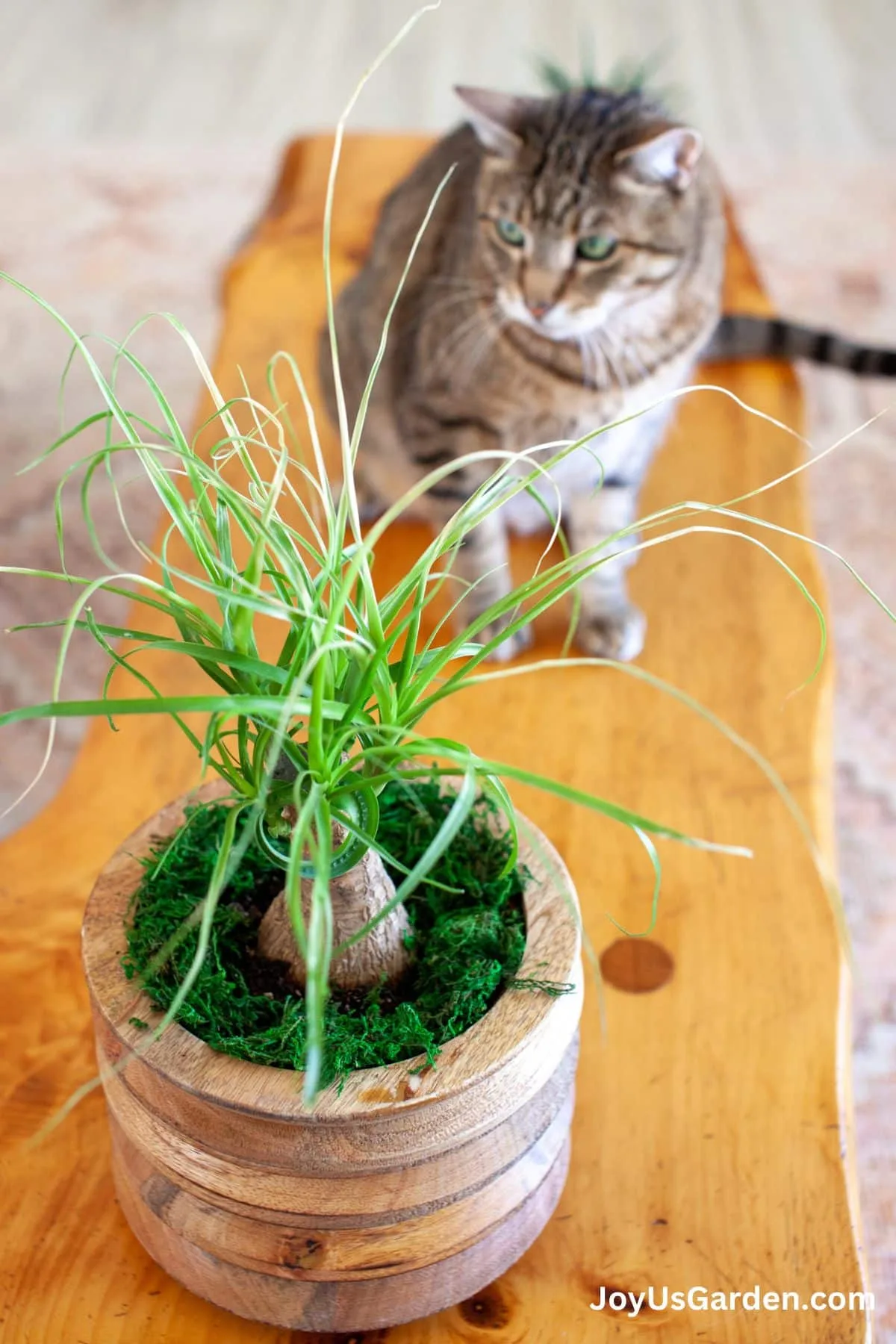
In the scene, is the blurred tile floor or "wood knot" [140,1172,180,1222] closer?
"wood knot" [140,1172,180,1222]

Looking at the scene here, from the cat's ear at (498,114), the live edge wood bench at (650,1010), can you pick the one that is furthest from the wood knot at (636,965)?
the cat's ear at (498,114)

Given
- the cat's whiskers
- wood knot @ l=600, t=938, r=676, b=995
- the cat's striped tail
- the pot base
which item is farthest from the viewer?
the cat's striped tail

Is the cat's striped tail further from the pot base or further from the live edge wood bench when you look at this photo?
the pot base

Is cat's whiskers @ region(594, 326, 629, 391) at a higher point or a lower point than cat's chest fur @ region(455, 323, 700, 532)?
higher

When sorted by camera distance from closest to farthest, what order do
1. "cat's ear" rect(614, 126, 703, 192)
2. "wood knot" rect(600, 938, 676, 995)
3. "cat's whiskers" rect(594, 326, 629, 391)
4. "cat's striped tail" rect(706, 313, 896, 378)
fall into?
"wood knot" rect(600, 938, 676, 995) → "cat's ear" rect(614, 126, 703, 192) → "cat's whiskers" rect(594, 326, 629, 391) → "cat's striped tail" rect(706, 313, 896, 378)

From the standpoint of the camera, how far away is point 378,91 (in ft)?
8.87

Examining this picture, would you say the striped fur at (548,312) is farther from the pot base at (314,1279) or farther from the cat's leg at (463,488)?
the pot base at (314,1279)

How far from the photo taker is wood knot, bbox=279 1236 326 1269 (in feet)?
1.61

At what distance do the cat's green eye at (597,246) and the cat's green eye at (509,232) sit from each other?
0.05m

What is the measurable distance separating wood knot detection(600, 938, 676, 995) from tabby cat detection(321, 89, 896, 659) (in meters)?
0.30

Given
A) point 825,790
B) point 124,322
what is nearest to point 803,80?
point 124,322

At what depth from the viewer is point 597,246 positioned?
38.8 inches

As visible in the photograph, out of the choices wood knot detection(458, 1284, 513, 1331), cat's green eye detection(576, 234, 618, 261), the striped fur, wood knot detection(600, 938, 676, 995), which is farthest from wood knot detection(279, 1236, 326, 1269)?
cat's green eye detection(576, 234, 618, 261)

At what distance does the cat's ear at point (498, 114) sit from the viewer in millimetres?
987
